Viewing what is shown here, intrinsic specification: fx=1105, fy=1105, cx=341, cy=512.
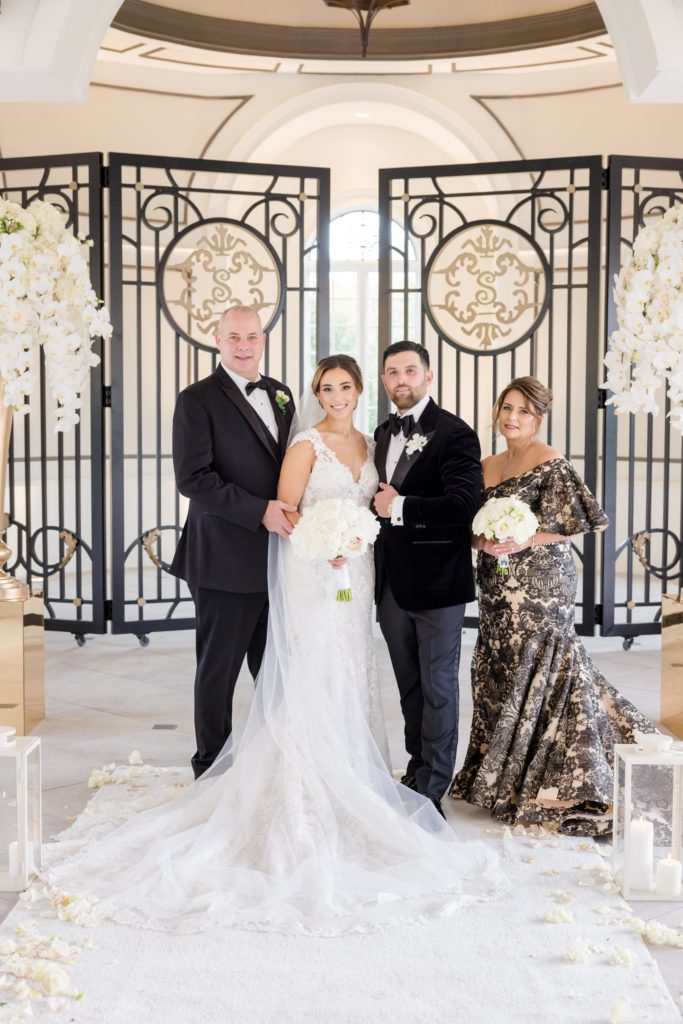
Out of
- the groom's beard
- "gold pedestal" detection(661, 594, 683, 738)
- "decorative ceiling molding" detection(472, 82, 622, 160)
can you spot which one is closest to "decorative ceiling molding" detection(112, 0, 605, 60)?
"decorative ceiling molding" detection(472, 82, 622, 160)

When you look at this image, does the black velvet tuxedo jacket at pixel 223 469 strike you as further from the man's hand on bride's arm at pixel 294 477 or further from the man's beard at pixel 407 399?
the man's beard at pixel 407 399

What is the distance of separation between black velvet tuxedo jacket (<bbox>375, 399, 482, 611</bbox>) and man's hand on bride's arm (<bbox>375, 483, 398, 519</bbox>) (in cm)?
5

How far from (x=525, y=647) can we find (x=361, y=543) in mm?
784

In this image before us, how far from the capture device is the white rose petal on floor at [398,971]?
2428mm

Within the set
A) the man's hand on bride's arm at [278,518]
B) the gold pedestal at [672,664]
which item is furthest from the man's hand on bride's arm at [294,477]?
the gold pedestal at [672,664]

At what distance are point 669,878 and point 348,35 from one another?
23.9 ft

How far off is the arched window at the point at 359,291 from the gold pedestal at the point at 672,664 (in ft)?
18.0

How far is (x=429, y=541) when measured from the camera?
3654 millimetres

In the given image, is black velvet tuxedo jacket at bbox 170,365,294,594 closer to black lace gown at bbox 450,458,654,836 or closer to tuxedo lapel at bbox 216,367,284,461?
tuxedo lapel at bbox 216,367,284,461

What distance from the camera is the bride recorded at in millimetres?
2965

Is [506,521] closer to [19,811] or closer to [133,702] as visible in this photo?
[19,811]

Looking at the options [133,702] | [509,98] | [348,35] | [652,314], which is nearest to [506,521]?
[652,314]

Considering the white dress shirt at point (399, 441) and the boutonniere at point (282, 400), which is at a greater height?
the boutonniere at point (282, 400)

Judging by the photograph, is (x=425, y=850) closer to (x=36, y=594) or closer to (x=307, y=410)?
(x=307, y=410)
